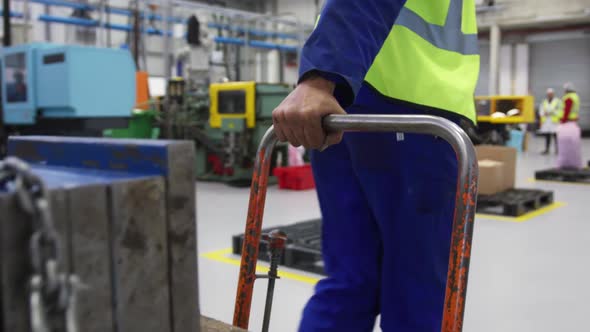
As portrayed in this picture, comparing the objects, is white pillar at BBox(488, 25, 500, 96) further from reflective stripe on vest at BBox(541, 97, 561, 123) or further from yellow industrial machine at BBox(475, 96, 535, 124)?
yellow industrial machine at BBox(475, 96, 535, 124)

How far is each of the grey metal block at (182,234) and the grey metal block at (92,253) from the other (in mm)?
99

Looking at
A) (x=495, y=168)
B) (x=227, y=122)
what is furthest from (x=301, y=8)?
(x=495, y=168)

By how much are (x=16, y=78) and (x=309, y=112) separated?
4.97 m

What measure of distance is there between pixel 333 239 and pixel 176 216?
2.83 ft

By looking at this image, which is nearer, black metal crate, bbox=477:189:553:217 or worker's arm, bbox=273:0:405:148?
worker's arm, bbox=273:0:405:148

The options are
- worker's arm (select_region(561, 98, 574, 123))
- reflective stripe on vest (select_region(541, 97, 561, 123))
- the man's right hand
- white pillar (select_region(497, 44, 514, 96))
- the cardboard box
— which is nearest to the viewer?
the man's right hand

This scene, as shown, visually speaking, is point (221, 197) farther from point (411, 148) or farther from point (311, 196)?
point (411, 148)

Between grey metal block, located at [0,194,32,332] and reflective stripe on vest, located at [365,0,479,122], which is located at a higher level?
reflective stripe on vest, located at [365,0,479,122]

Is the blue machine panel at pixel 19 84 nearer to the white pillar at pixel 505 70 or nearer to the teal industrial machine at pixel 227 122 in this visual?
the teal industrial machine at pixel 227 122

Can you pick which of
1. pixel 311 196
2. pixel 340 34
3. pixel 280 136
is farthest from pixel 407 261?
pixel 311 196

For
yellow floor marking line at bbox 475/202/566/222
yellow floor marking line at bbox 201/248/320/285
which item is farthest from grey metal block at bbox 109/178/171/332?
yellow floor marking line at bbox 475/202/566/222

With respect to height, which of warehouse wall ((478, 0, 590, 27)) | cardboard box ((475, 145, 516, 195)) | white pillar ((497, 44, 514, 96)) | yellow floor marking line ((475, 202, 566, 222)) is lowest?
yellow floor marking line ((475, 202, 566, 222))

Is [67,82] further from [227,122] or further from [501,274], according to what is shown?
[501,274]

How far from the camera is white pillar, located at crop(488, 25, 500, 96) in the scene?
1842 cm
